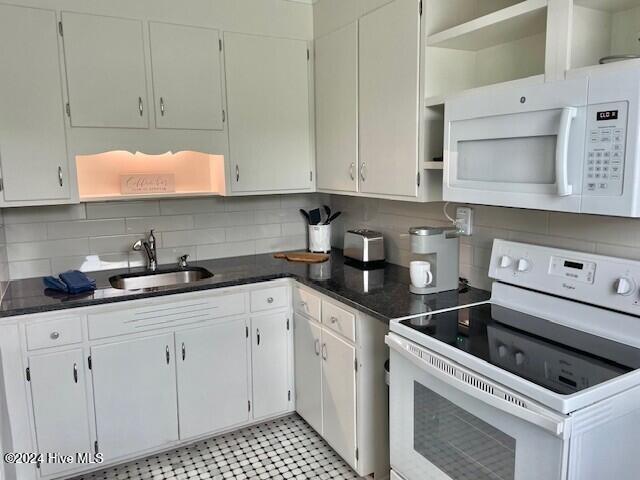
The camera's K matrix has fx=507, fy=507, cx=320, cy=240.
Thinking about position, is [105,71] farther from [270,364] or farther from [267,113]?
[270,364]

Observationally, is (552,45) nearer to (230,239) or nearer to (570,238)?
(570,238)

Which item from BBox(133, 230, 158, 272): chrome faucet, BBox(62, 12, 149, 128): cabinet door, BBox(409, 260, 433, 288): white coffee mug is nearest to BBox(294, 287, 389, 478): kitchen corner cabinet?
BBox(409, 260, 433, 288): white coffee mug

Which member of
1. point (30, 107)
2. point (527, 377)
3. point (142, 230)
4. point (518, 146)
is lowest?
point (527, 377)

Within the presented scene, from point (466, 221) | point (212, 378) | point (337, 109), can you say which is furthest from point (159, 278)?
point (466, 221)

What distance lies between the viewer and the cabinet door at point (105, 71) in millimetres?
2426

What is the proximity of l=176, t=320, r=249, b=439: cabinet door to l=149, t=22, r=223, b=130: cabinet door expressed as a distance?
1112mm

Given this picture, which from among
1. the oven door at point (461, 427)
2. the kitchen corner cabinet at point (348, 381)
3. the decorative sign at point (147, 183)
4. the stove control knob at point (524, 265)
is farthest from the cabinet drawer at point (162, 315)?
the stove control knob at point (524, 265)

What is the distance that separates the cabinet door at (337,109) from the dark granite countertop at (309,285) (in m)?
0.50

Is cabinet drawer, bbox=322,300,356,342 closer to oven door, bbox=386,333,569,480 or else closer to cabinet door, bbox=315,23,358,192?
oven door, bbox=386,333,569,480

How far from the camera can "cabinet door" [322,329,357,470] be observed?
2.30 m

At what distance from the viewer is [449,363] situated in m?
1.59

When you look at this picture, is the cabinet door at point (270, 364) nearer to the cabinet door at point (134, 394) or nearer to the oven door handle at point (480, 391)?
the cabinet door at point (134, 394)

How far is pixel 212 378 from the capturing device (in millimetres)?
2641

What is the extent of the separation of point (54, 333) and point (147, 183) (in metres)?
1.03
